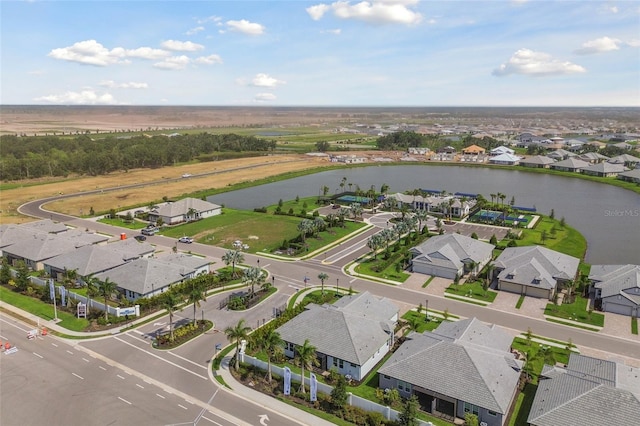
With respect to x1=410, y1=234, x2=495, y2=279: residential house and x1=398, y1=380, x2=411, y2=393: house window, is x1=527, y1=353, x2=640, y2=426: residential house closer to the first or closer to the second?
x1=398, y1=380, x2=411, y2=393: house window

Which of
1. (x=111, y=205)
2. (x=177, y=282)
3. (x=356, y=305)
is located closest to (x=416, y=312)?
(x=356, y=305)

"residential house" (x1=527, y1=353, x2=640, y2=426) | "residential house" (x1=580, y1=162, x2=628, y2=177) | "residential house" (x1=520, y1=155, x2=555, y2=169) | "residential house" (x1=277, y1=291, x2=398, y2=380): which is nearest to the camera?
"residential house" (x1=527, y1=353, x2=640, y2=426)

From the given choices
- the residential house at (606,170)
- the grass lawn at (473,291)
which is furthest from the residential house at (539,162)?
the grass lawn at (473,291)

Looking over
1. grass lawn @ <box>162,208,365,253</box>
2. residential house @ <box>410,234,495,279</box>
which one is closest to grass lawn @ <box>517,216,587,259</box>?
residential house @ <box>410,234,495,279</box>

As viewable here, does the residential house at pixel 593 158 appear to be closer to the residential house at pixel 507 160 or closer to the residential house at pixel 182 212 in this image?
the residential house at pixel 507 160

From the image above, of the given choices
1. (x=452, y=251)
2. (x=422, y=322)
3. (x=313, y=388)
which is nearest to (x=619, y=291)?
(x=452, y=251)

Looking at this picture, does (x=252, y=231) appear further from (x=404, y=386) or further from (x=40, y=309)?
(x=404, y=386)
